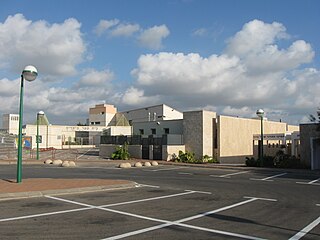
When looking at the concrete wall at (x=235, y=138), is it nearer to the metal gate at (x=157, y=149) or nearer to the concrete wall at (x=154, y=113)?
the metal gate at (x=157, y=149)

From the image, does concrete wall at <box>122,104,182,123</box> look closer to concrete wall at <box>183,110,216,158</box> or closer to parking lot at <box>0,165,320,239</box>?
concrete wall at <box>183,110,216,158</box>

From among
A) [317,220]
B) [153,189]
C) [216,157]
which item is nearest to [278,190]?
[153,189]

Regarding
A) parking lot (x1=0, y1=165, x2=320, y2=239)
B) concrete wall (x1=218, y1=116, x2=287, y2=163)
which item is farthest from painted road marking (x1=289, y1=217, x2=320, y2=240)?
concrete wall (x1=218, y1=116, x2=287, y2=163)

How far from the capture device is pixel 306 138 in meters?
27.5

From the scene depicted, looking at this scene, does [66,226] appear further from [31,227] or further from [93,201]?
[93,201]

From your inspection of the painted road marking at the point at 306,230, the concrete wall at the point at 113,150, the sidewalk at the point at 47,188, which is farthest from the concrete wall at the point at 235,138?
the painted road marking at the point at 306,230

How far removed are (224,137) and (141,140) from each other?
349 inches

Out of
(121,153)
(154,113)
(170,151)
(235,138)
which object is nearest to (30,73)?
(170,151)

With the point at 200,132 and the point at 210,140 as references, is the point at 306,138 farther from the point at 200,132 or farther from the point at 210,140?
the point at 200,132

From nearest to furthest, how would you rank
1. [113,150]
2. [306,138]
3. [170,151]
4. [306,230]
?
[306,230], [306,138], [170,151], [113,150]

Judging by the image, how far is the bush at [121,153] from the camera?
125 feet

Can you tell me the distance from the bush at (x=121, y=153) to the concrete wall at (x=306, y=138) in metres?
17.4

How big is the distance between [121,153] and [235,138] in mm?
11538

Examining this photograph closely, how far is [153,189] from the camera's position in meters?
15.2
